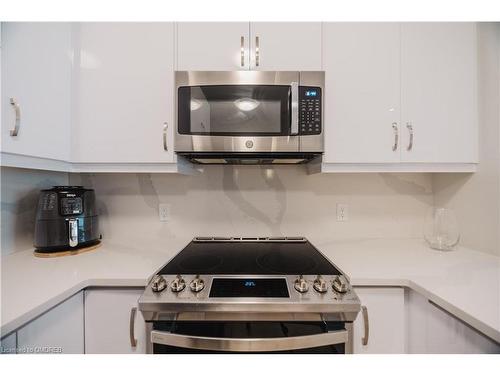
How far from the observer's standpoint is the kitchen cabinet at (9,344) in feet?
2.01

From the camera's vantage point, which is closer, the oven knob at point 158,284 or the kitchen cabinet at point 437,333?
the kitchen cabinet at point 437,333

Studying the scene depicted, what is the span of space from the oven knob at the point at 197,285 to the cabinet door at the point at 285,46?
948mm

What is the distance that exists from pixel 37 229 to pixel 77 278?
430 millimetres

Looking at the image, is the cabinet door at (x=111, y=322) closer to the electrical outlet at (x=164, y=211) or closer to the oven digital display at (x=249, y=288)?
the oven digital display at (x=249, y=288)

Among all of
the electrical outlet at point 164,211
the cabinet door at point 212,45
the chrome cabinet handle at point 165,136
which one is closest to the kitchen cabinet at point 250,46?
the cabinet door at point 212,45

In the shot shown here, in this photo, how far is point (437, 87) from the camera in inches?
43.1

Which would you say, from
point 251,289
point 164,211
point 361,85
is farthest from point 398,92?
point 164,211

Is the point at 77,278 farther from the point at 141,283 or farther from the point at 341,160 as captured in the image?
the point at 341,160

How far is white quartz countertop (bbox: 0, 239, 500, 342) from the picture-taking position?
65cm

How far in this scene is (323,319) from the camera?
73 centimetres

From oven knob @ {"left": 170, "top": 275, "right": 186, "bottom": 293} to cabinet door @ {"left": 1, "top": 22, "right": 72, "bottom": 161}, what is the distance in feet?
2.39

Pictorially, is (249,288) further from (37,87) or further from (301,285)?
(37,87)

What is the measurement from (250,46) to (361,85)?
→ 56 cm

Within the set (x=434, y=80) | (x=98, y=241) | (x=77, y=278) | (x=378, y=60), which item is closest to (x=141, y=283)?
(x=77, y=278)
